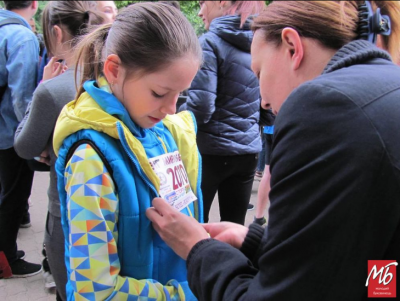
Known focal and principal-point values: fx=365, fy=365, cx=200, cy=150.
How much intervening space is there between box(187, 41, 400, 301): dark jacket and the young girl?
464 mm

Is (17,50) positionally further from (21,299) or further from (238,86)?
(21,299)

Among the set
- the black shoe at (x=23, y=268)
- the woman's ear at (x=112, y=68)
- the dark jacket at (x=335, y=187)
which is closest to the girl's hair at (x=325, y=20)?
the dark jacket at (x=335, y=187)

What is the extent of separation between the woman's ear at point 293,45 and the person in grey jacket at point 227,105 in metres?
1.52

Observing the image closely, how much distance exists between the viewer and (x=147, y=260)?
1.17m

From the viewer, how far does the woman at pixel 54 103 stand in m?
1.65

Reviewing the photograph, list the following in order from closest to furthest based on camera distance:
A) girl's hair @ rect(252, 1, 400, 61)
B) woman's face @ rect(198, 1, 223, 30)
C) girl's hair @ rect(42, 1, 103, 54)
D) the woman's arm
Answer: girl's hair @ rect(252, 1, 400, 61)
the woman's arm
girl's hair @ rect(42, 1, 103, 54)
woman's face @ rect(198, 1, 223, 30)

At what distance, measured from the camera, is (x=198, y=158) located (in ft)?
4.90

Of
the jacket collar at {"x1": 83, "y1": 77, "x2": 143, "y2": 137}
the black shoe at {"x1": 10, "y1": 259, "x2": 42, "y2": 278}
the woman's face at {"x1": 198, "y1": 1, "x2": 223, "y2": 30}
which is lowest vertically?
the black shoe at {"x1": 10, "y1": 259, "x2": 42, "y2": 278}

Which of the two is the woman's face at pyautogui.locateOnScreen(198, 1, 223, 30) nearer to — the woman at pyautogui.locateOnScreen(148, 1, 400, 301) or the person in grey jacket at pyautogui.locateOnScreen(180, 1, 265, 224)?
the person in grey jacket at pyautogui.locateOnScreen(180, 1, 265, 224)

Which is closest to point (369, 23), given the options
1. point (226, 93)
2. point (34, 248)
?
point (226, 93)

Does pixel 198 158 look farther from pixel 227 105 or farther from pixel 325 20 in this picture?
pixel 227 105

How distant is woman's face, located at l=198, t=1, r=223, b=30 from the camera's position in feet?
8.74

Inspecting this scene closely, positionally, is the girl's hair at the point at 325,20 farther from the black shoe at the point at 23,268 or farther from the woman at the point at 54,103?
the black shoe at the point at 23,268

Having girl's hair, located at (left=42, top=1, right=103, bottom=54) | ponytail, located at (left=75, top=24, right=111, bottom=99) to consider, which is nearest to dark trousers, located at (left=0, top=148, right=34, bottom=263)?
girl's hair, located at (left=42, top=1, right=103, bottom=54)
